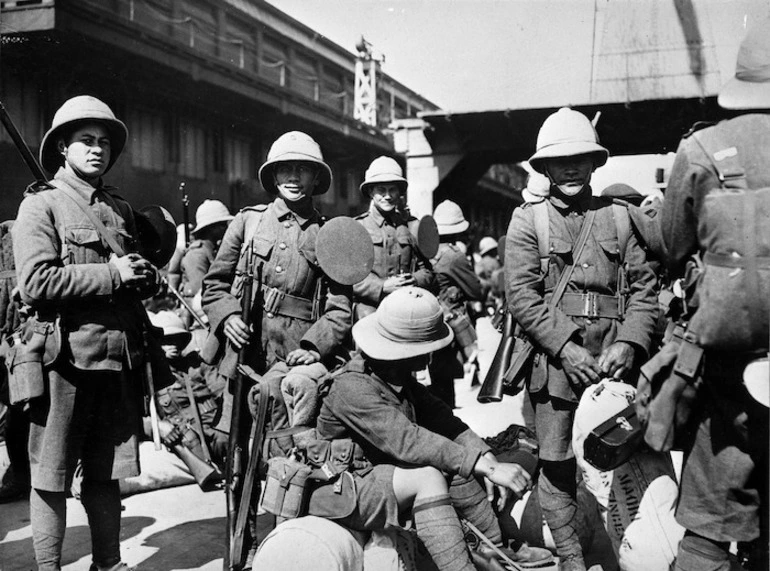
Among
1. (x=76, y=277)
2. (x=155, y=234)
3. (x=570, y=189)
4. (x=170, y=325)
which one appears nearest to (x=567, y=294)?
(x=570, y=189)

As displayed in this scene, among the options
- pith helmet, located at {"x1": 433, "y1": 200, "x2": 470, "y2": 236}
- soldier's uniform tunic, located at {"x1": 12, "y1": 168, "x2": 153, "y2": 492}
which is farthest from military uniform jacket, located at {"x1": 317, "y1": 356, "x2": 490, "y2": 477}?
pith helmet, located at {"x1": 433, "y1": 200, "x2": 470, "y2": 236}

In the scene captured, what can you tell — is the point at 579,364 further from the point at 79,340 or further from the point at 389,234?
the point at 389,234

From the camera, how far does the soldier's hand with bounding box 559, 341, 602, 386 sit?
3477 mm

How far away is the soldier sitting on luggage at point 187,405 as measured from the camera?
4980 mm

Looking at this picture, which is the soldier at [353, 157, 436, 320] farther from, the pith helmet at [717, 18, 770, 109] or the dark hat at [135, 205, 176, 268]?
the pith helmet at [717, 18, 770, 109]

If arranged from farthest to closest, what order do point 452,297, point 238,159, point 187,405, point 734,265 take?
1. point 238,159
2. point 452,297
3. point 187,405
4. point 734,265

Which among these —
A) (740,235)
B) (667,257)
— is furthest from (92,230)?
(740,235)

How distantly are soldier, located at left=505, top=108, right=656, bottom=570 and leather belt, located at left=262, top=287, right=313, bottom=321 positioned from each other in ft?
4.01

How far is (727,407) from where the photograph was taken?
243 cm

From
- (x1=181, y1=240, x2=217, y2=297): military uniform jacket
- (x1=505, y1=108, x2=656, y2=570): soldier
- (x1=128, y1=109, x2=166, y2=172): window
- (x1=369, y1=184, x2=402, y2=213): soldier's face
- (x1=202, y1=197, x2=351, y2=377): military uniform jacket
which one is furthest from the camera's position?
(x1=128, y1=109, x2=166, y2=172): window

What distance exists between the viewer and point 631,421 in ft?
9.73

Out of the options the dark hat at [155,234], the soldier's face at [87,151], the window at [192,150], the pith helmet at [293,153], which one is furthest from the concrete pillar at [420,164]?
the soldier's face at [87,151]

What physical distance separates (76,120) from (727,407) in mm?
3124

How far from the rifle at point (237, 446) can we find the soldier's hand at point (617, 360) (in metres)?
1.89
